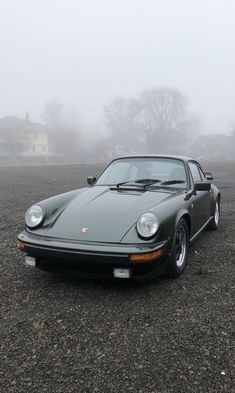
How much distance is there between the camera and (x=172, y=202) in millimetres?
3961

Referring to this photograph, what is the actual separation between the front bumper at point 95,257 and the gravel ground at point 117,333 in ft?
0.90

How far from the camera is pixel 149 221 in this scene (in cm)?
346

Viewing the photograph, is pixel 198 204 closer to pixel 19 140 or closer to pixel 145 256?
pixel 145 256

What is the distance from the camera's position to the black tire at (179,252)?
3.72m

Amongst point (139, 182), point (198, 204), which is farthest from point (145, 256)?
point (198, 204)

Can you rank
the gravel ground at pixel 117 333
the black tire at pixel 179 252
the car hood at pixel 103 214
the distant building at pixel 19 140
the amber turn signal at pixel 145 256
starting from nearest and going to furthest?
1. the gravel ground at pixel 117 333
2. the amber turn signal at pixel 145 256
3. the car hood at pixel 103 214
4. the black tire at pixel 179 252
5. the distant building at pixel 19 140

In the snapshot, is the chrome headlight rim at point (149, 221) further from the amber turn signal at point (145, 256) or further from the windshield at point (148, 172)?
the windshield at point (148, 172)

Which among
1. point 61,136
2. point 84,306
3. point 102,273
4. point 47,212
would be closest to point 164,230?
point 102,273

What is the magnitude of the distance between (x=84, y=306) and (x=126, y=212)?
109 centimetres

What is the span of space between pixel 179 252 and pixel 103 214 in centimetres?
104

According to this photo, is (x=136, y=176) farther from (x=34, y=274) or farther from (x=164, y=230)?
(x=34, y=274)

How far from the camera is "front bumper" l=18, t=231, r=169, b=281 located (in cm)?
323

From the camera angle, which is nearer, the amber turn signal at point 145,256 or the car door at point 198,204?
the amber turn signal at point 145,256

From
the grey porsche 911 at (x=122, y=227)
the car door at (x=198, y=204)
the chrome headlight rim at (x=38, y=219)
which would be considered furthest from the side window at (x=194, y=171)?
the chrome headlight rim at (x=38, y=219)
